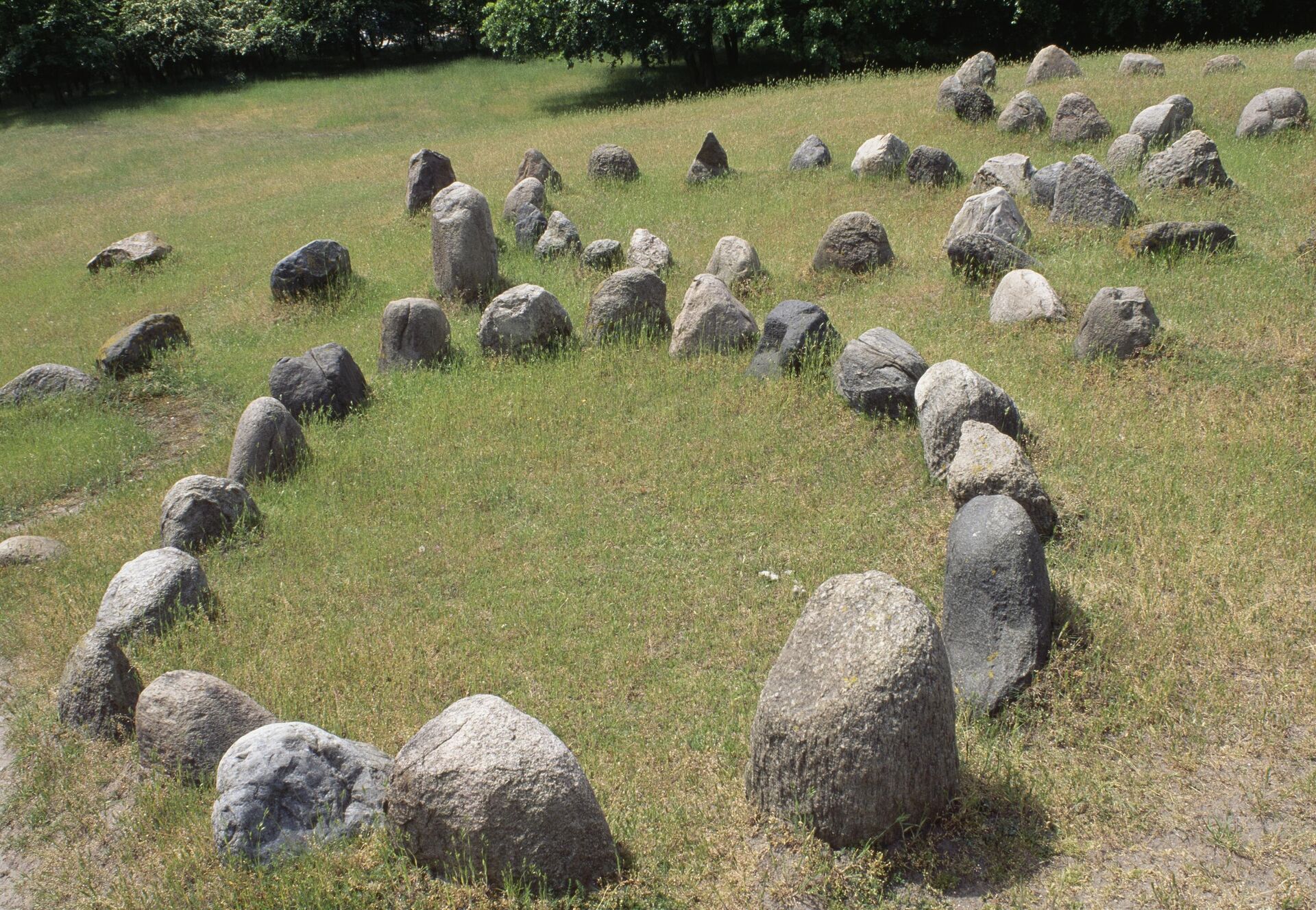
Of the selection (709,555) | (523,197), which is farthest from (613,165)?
(709,555)

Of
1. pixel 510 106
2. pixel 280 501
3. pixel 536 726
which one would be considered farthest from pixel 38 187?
pixel 536 726

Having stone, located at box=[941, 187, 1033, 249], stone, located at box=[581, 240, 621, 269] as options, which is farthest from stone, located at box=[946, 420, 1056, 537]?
stone, located at box=[581, 240, 621, 269]

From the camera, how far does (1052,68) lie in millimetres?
22891

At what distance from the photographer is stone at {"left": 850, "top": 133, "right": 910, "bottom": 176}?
17594 mm

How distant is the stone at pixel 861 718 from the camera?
199 inches

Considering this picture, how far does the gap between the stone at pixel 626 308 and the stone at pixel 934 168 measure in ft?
21.1

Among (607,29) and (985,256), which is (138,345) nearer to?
(985,256)

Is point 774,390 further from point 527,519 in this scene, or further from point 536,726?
point 536,726

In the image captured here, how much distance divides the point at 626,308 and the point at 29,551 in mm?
6681

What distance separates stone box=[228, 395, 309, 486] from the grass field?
0.78 feet

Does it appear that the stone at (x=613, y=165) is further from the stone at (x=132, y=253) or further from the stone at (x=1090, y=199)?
the stone at (x=1090, y=199)

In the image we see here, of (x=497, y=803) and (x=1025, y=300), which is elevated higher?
(x=1025, y=300)

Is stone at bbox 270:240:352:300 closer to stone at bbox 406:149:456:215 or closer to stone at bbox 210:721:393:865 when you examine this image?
stone at bbox 406:149:456:215

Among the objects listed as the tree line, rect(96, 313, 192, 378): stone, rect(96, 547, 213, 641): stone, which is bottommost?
rect(96, 547, 213, 641): stone
